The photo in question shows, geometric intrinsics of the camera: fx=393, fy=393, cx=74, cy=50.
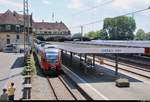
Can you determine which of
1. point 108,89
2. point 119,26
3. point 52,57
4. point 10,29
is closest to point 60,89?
point 108,89

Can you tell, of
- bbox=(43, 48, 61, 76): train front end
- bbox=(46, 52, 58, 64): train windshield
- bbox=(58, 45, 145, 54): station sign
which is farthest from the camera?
bbox=(46, 52, 58, 64): train windshield

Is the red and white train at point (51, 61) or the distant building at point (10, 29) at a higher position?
the distant building at point (10, 29)

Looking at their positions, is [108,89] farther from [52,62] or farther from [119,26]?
[119,26]

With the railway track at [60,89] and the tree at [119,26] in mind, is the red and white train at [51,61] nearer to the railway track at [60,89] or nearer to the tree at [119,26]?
the railway track at [60,89]

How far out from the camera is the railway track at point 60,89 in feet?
84.1

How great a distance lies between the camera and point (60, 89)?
29516 millimetres

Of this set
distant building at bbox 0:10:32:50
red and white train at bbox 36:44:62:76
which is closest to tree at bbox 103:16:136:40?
distant building at bbox 0:10:32:50

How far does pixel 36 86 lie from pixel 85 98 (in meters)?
6.94

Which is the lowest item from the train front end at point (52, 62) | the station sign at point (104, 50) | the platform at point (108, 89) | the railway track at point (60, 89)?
the railway track at point (60, 89)

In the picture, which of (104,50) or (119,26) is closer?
(104,50)

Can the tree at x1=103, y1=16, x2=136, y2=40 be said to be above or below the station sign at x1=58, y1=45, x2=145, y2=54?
above

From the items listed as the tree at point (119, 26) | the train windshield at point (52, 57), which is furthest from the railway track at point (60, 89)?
the tree at point (119, 26)

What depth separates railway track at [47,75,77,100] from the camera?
1009 inches

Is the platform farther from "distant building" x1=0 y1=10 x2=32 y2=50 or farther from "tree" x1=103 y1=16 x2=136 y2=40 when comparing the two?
"tree" x1=103 y1=16 x2=136 y2=40
